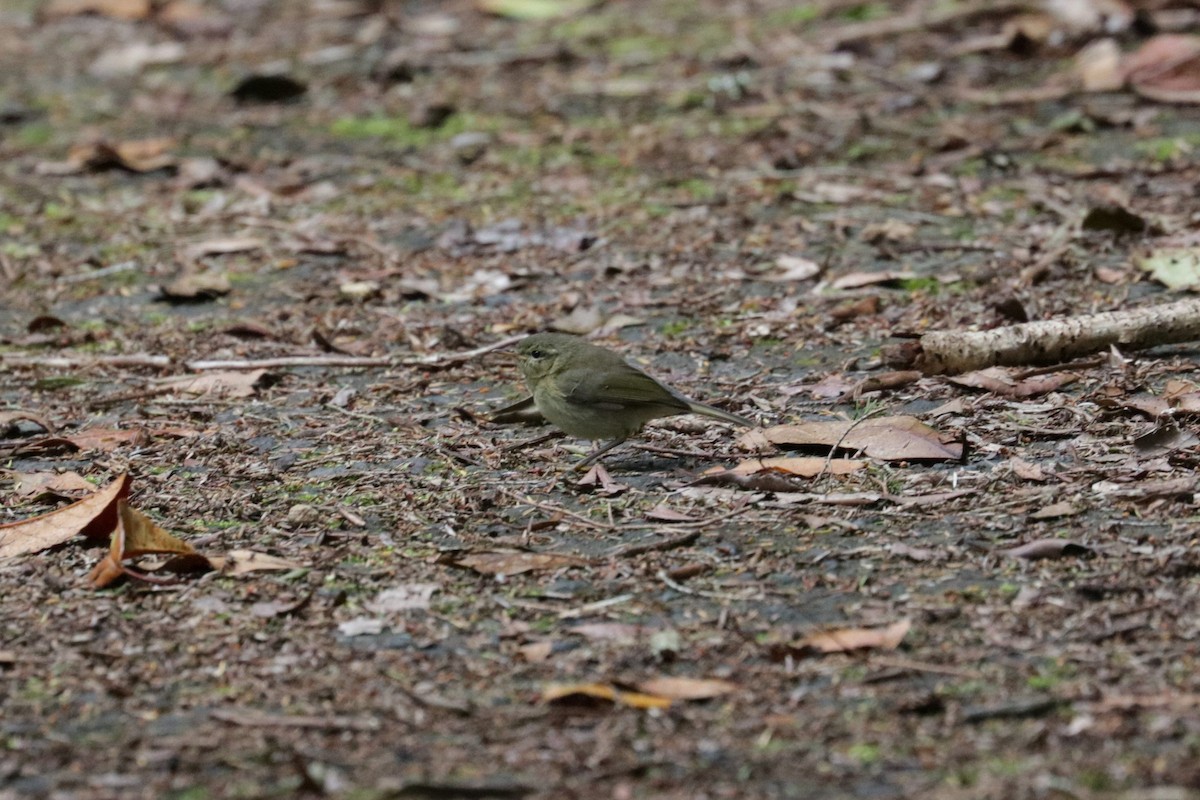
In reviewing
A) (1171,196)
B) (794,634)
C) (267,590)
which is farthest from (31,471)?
(1171,196)

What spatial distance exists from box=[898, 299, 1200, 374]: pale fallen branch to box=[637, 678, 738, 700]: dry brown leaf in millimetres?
2307

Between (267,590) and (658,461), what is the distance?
151 cm

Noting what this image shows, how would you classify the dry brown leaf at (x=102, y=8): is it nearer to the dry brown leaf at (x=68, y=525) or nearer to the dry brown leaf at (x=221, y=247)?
the dry brown leaf at (x=221, y=247)

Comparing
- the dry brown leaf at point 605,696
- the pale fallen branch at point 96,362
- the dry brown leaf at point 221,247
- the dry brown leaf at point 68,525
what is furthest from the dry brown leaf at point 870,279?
the dry brown leaf at point 605,696

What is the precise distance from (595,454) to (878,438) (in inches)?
35.9

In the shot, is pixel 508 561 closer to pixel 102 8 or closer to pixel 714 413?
pixel 714 413

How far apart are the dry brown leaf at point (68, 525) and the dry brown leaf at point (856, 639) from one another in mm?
1973

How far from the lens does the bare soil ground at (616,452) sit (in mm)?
3266

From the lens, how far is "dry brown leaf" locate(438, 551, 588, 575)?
161 inches

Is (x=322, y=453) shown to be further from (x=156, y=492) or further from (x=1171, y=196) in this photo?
(x=1171, y=196)

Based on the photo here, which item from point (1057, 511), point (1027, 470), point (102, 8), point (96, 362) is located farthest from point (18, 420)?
point (102, 8)

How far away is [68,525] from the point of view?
4.38 m

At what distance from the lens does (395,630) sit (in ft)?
12.4

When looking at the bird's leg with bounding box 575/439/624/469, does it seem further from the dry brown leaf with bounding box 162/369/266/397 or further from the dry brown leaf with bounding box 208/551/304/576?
the dry brown leaf with bounding box 162/369/266/397
